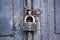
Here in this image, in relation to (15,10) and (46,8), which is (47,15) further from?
(15,10)

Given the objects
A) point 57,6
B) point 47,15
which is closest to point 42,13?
point 47,15

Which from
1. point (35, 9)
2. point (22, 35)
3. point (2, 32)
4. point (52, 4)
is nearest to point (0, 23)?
point (2, 32)

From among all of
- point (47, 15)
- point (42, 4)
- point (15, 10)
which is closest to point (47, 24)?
point (47, 15)

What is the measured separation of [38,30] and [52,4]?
302 mm

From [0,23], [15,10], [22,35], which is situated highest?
[15,10]

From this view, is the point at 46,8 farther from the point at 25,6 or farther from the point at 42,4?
the point at 25,6

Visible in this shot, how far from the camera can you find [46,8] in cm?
186

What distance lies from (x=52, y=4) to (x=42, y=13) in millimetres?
140

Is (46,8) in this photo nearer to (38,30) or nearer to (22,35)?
(38,30)

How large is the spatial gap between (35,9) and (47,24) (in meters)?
0.19

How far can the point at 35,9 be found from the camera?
6.05 ft

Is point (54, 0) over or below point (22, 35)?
over

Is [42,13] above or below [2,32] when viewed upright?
above

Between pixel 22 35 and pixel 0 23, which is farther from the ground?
pixel 0 23
